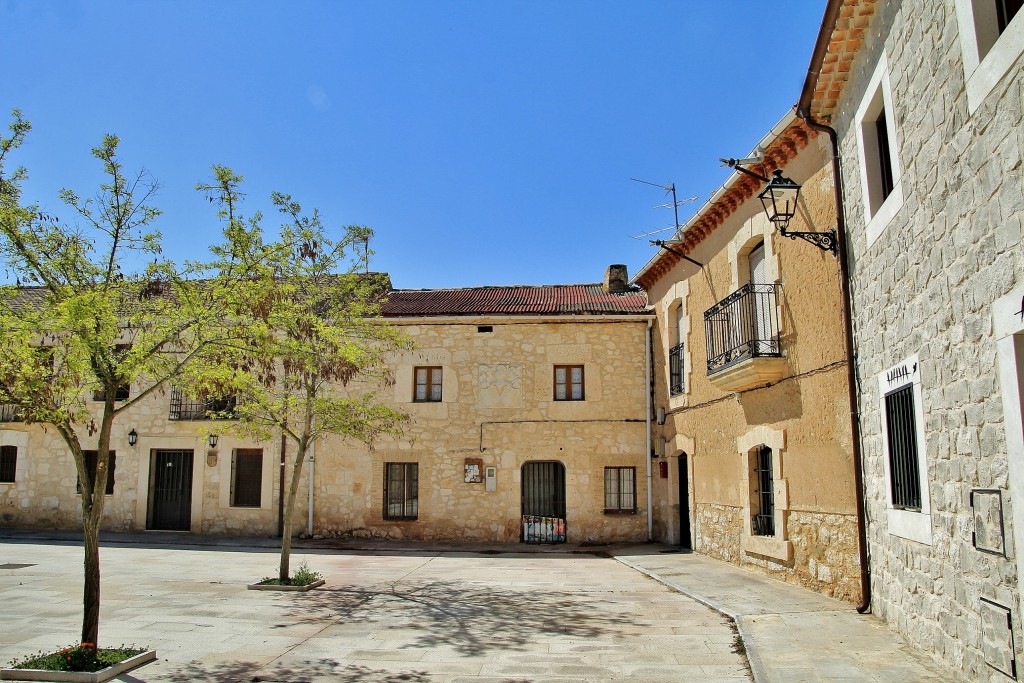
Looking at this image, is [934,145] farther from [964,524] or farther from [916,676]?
[916,676]

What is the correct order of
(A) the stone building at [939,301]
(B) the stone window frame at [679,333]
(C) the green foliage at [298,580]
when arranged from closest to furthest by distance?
1. (A) the stone building at [939,301]
2. (C) the green foliage at [298,580]
3. (B) the stone window frame at [679,333]

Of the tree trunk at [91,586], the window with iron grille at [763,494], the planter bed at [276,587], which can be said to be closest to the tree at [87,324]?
the tree trunk at [91,586]

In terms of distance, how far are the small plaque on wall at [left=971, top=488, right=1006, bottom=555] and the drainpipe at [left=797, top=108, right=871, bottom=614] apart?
2.83 metres

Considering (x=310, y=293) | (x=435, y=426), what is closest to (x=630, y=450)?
(x=435, y=426)

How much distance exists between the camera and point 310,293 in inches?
452

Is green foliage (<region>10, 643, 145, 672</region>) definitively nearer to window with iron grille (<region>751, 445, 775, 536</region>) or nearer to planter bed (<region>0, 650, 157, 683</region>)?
planter bed (<region>0, 650, 157, 683</region>)

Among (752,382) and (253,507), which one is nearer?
(752,382)

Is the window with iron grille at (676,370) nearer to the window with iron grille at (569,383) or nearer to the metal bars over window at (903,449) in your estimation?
the window with iron grille at (569,383)

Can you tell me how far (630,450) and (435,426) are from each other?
14.0ft

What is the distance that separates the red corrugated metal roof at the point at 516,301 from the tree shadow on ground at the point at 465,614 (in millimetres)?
7719

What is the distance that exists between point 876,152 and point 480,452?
11264mm

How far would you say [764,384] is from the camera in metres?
10.7

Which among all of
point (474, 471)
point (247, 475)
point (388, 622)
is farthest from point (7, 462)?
point (388, 622)

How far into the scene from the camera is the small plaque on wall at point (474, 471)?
16.8 m
